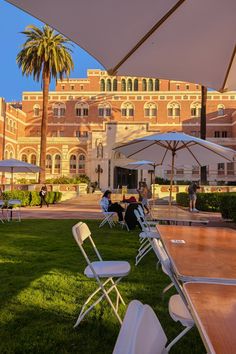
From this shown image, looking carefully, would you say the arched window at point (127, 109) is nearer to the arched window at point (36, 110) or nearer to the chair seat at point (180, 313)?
the arched window at point (36, 110)

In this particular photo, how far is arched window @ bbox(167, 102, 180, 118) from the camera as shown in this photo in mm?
53594

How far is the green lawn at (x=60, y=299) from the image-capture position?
330 centimetres

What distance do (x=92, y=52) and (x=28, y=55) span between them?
29.9 m

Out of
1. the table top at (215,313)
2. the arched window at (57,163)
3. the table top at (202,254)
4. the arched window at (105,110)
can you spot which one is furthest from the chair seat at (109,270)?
the arched window at (105,110)

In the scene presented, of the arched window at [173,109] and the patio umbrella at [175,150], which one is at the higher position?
the arched window at [173,109]

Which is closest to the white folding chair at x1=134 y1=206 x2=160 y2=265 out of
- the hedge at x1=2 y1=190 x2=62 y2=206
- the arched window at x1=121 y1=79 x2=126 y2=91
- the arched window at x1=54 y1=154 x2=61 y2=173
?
the hedge at x1=2 y1=190 x2=62 y2=206

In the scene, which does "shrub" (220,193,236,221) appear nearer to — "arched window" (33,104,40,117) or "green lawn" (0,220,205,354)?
"green lawn" (0,220,205,354)

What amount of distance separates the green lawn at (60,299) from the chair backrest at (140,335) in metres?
2.03

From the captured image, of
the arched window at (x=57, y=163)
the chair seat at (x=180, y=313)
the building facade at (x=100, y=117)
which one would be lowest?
the chair seat at (x=180, y=313)

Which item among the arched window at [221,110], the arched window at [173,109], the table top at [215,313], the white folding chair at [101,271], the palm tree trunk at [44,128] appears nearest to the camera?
the table top at [215,313]

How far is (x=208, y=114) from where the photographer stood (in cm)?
5359

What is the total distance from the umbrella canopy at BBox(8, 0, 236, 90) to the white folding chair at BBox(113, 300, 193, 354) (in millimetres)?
2453

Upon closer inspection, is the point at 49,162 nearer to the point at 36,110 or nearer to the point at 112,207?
the point at 36,110

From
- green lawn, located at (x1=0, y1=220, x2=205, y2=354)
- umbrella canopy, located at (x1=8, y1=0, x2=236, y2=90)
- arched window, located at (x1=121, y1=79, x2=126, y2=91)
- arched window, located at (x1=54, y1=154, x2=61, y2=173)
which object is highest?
arched window, located at (x1=121, y1=79, x2=126, y2=91)
